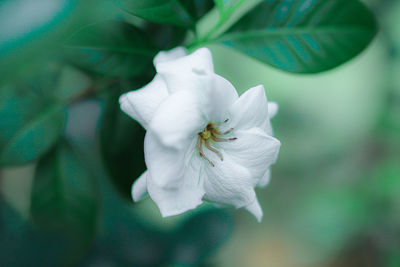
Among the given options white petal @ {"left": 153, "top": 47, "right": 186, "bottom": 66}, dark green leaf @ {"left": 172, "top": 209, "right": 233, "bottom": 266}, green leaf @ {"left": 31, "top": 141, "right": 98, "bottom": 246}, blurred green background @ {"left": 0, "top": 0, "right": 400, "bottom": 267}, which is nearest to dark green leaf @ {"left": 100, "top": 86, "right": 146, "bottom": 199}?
green leaf @ {"left": 31, "top": 141, "right": 98, "bottom": 246}

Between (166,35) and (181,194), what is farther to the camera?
(166,35)

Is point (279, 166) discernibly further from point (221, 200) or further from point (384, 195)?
point (221, 200)

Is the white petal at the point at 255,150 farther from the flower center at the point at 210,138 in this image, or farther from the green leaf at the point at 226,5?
the green leaf at the point at 226,5

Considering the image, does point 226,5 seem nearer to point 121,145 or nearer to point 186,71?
point 186,71

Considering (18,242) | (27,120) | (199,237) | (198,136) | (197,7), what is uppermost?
(197,7)

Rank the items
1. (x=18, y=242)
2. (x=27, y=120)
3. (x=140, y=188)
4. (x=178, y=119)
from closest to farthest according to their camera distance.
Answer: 1. (x=178, y=119)
2. (x=140, y=188)
3. (x=27, y=120)
4. (x=18, y=242)

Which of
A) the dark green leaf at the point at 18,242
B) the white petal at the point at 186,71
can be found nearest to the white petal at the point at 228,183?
the white petal at the point at 186,71

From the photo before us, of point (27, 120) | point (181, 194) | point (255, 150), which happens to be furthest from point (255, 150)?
point (27, 120)
